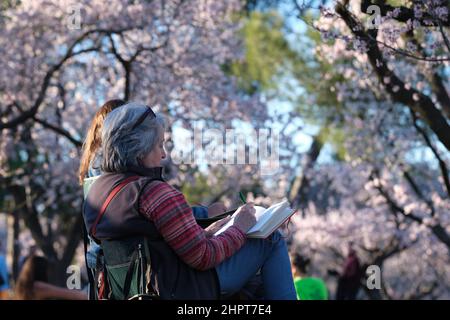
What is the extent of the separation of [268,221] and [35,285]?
399 centimetres

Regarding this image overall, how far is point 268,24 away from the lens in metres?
21.2

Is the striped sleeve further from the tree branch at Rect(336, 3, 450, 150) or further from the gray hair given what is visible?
the tree branch at Rect(336, 3, 450, 150)

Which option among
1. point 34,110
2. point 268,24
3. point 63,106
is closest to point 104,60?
point 63,106

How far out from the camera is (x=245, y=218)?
297 centimetres

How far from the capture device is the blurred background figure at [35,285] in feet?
20.9

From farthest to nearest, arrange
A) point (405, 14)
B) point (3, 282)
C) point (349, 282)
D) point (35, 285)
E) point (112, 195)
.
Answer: point (349, 282), point (3, 282), point (35, 285), point (405, 14), point (112, 195)

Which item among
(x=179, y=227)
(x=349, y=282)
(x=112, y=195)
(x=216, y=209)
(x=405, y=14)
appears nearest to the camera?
(x=179, y=227)

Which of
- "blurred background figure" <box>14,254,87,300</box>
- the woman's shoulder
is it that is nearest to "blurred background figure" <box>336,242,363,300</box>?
"blurred background figure" <box>14,254,87,300</box>

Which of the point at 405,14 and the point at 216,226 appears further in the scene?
the point at 405,14

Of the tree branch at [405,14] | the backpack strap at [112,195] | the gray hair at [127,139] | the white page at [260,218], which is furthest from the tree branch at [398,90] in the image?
the backpack strap at [112,195]

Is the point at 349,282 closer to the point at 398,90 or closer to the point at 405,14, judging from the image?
the point at 398,90

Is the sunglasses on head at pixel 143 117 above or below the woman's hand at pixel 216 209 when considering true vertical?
above

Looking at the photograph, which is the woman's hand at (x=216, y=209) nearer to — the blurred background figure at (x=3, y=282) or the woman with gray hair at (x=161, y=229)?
the woman with gray hair at (x=161, y=229)

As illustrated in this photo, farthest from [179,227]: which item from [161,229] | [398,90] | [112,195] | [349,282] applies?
[349,282]
